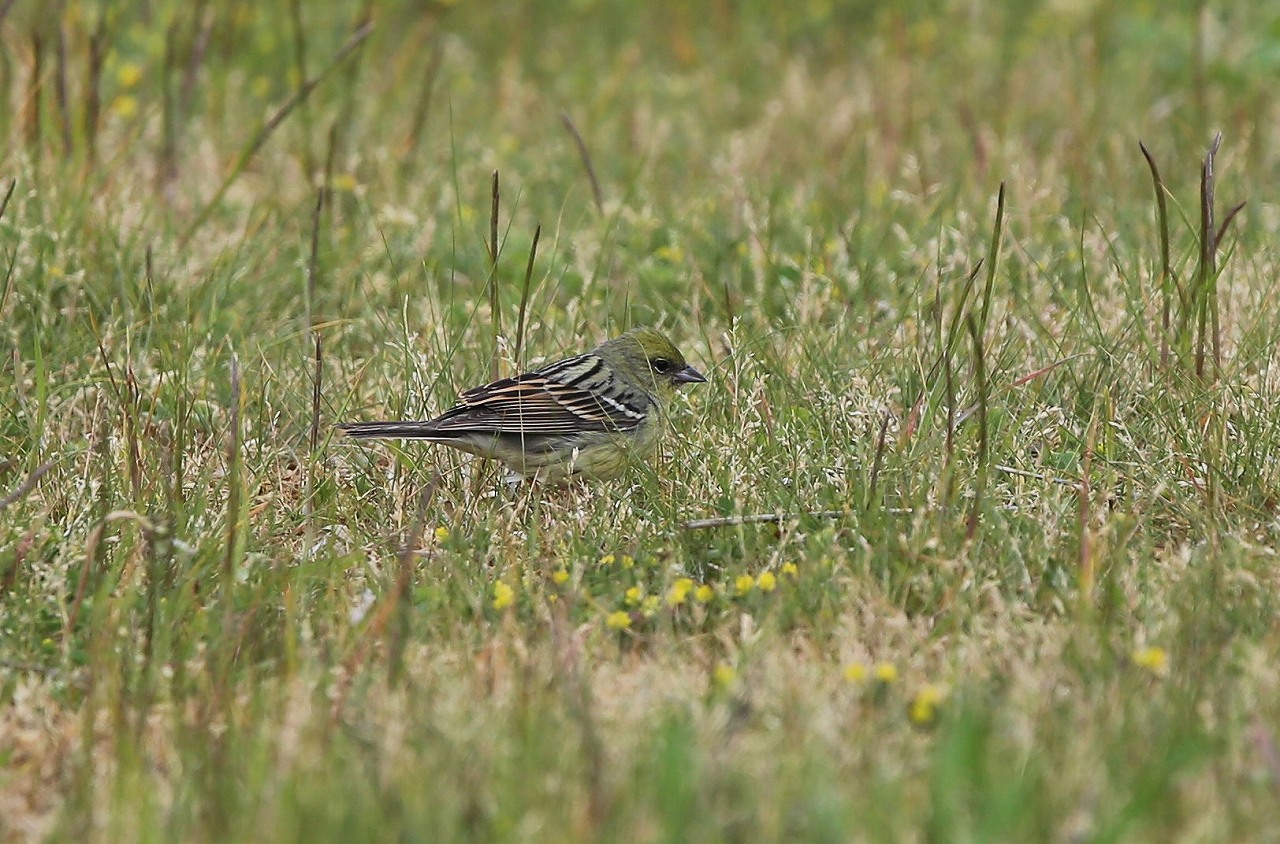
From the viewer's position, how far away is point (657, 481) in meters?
5.04

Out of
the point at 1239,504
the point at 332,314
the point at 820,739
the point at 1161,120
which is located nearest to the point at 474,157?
the point at 332,314

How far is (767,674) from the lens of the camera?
368 centimetres

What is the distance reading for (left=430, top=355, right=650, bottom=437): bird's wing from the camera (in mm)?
5344

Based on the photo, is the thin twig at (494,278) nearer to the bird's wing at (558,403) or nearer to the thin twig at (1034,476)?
the bird's wing at (558,403)

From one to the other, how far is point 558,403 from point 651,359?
32cm

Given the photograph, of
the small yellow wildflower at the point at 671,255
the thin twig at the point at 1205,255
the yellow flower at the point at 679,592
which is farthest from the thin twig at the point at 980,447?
the small yellow wildflower at the point at 671,255

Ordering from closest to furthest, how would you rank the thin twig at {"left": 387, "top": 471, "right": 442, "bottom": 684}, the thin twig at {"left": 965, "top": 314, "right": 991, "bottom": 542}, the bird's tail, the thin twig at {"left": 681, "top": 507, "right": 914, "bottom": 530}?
1. the thin twig at {"left": 387, "top": 471, "right": 442, "bottom": 684}
2. the thin twig at {"left": 965, "top": 314, "right": 991, "bottom": 542}
3. the thin twig at {"left": 681, "top": 507, "right": 914, "bottom": 530}
4. the bird's tail

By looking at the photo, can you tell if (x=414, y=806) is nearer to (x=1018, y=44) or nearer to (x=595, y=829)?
(x=595, y=829)

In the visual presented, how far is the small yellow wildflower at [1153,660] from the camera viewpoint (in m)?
3.63

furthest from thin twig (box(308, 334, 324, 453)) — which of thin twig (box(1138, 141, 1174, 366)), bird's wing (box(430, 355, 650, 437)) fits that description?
thin twig (box(1138, 141, 1174, 366))

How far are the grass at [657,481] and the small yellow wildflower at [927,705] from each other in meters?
0.04

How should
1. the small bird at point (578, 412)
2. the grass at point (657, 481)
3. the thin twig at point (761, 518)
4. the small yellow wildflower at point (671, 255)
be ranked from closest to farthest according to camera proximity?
the grass at point (657, 481)
the thin twig at point (761, 518)
the small bird at point (578, 412)
the small yellow wildflower at point (671, 255)

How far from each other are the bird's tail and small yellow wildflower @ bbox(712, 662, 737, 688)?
160cm

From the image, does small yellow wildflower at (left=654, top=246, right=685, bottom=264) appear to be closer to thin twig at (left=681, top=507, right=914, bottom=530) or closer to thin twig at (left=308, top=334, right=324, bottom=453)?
thin twig at (left=308, top=334, right=324, bottom=453)
